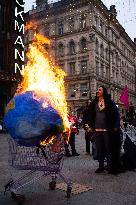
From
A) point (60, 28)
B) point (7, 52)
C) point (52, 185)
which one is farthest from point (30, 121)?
point (60, 28)

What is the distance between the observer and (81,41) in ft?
163

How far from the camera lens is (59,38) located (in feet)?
170

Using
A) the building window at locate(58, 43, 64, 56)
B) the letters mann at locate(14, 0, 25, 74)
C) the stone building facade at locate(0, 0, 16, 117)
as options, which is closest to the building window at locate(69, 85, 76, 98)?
the building window at locate(58, 43, 64, 56)

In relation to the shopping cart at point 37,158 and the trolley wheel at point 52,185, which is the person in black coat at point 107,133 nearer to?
the trolley wheel at point 52,185

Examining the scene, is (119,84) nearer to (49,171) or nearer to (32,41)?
(32,41)

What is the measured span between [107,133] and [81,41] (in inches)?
1749

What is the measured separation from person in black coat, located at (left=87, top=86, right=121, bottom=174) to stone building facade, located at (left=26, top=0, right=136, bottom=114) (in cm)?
3839

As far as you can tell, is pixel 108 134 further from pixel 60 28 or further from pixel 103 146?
pixel 60 28

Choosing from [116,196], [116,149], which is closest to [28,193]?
[116,196]

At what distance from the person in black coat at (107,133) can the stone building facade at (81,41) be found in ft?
126

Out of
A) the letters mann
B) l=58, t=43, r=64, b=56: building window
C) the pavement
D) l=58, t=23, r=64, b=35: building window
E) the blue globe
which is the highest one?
l=58, t=23, r=64, b=35: building window

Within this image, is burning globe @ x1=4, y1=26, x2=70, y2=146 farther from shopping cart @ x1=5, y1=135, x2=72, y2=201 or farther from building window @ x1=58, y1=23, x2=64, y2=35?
building window @ x1=58, y1=23, x2=64, y2=35

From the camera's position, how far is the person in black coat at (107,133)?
6633mm

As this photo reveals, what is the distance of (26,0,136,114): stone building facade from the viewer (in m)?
48.2
